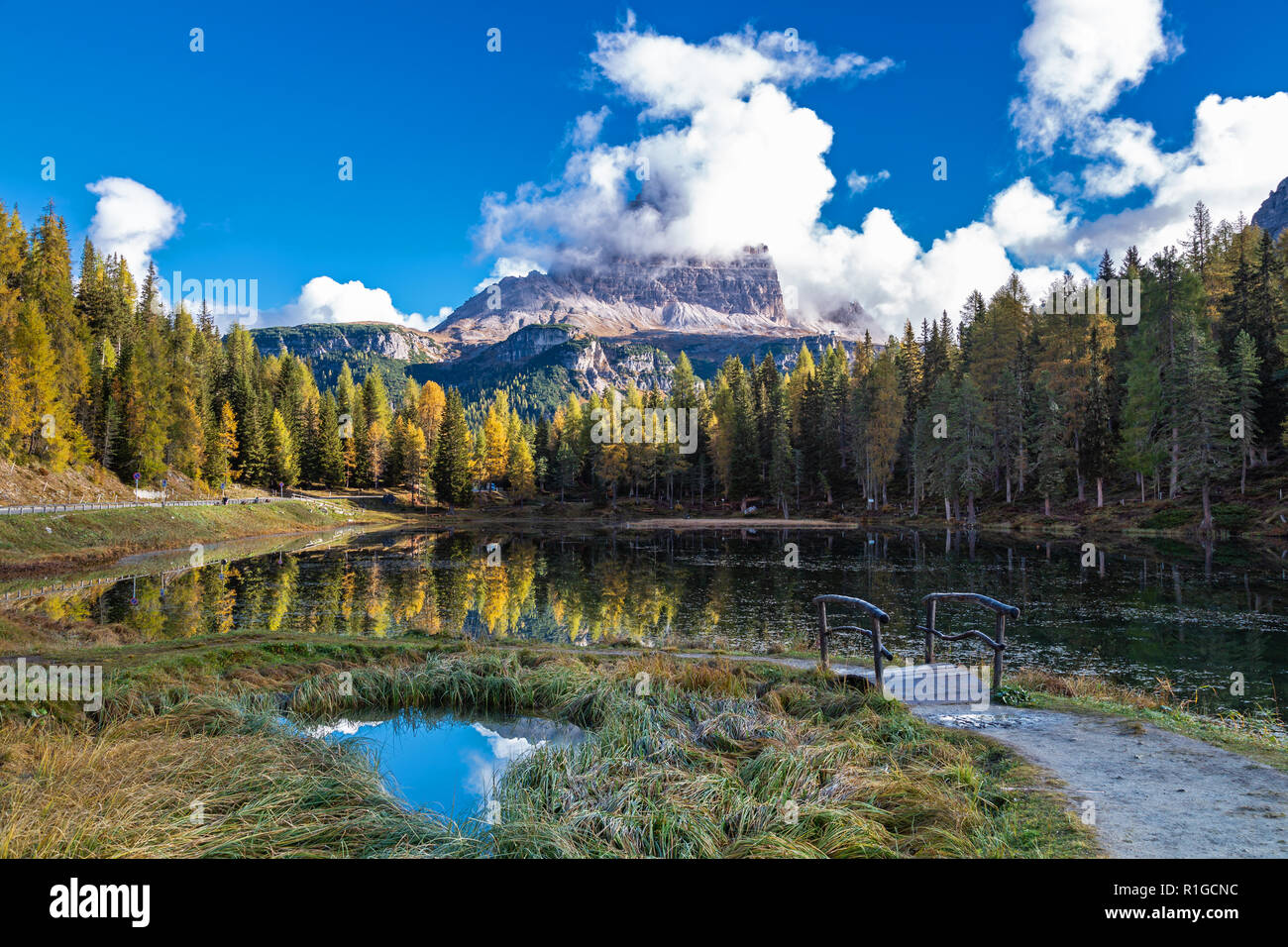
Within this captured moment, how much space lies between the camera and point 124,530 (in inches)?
1748

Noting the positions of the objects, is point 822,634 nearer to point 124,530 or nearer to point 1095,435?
point 124,530

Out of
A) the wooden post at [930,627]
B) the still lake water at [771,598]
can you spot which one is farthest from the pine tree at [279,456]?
the wooden post at [930,627]

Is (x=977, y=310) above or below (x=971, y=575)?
above

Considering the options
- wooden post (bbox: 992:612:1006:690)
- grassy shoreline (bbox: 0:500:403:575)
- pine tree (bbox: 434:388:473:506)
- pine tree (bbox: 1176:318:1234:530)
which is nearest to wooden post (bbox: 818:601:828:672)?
wooden post (bbox: 992:612:1006:690)

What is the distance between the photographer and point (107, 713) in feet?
33.7

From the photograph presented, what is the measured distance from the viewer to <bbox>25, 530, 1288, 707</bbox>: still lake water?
19.3 m

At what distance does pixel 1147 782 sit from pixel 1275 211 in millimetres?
244785

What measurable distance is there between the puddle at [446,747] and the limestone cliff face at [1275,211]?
231483 millimetres
